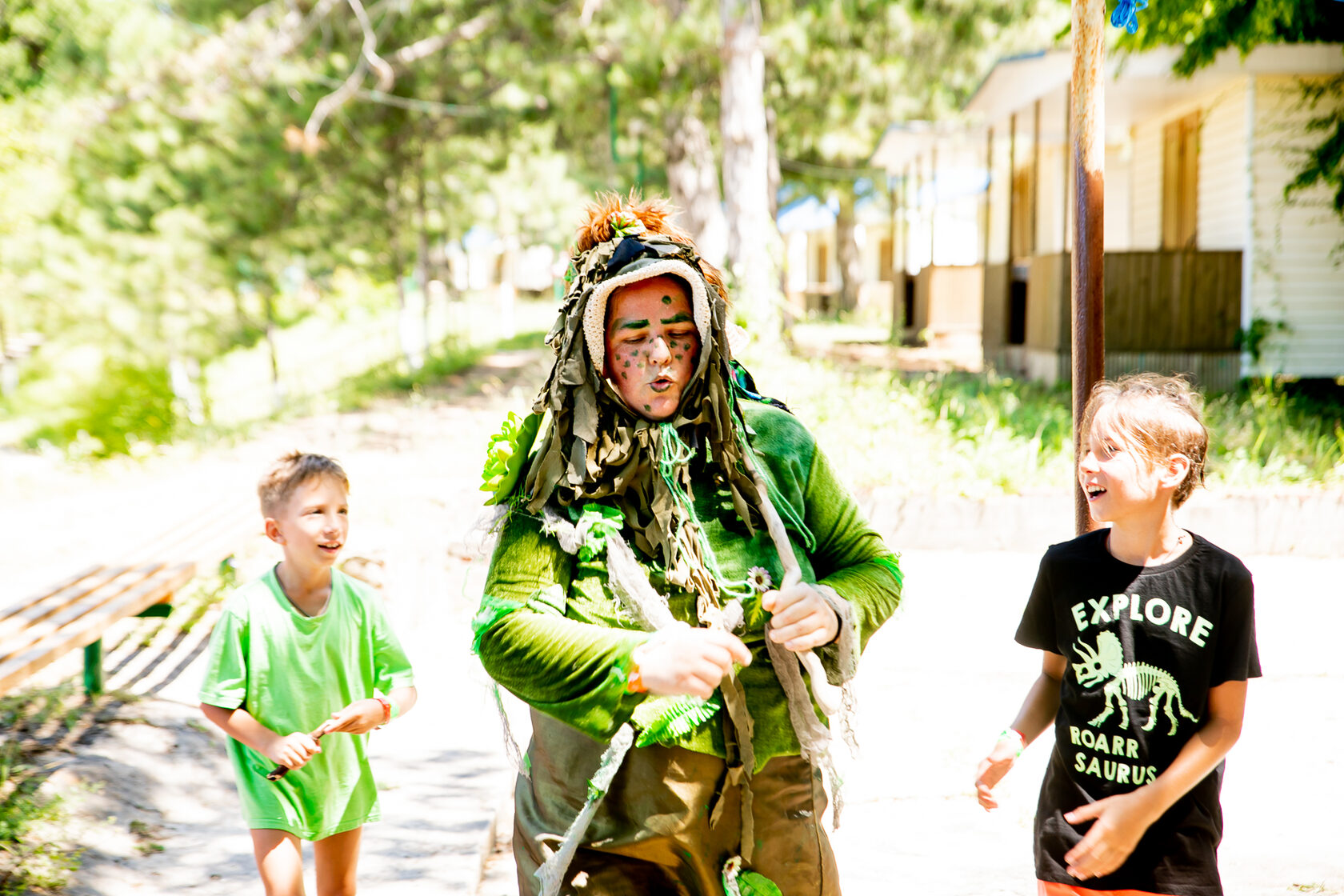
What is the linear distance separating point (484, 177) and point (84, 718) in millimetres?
21810

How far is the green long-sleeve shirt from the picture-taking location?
208 cm

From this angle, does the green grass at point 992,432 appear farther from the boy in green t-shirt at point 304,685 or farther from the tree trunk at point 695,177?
the tree trunk at point 695,177

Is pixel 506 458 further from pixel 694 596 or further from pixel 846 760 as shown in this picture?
pixel 846 760

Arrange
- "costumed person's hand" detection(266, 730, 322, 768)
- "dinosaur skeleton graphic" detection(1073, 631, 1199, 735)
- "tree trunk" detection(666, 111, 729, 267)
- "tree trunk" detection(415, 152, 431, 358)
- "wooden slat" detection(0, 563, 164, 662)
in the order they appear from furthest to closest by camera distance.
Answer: "tree trunk" detection(415, 152, 431, 358) < "tree trunk" detection(666, 111, 729, 267) < "wooden slat" detection(0, 563, 164, 662) < "costumed person's hand" detection(266, 730, 322, 768) < "dinosaur skeleton graphic" detection(1073, 631, 1199, 735)

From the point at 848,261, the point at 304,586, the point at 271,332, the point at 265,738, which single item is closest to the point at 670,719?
the point at 265,738

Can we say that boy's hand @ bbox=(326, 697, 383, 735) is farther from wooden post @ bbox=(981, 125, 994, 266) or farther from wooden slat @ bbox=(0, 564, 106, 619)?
wooden post @ bbox=(981, 125, 994, 266)

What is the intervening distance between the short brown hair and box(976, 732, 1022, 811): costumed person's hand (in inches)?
67.3

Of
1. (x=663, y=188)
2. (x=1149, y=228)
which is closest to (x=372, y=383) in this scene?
(x=663, y=188)

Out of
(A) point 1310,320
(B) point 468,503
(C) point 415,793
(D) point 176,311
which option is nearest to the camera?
(C) point 415,793

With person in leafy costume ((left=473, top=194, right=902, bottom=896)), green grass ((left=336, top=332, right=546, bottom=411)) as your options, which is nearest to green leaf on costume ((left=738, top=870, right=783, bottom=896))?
person in leafy costume ((left=473, top=194, right=902, bottom=896))

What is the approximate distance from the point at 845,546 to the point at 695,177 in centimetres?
1503

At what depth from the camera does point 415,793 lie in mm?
4648

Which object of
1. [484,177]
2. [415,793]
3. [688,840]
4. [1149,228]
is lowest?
[415,793]

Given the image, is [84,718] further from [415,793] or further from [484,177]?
[484,177]
